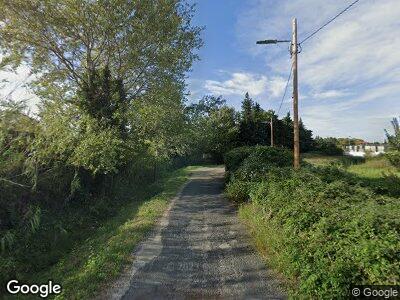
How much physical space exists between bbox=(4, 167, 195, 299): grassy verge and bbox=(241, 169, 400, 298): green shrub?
333 centimetres

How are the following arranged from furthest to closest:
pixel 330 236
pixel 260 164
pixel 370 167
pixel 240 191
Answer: pixel 370 167 → pixel 260 164 → pixel 240 191 → pixel 330 236

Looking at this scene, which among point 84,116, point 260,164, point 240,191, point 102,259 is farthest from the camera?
point 84,116

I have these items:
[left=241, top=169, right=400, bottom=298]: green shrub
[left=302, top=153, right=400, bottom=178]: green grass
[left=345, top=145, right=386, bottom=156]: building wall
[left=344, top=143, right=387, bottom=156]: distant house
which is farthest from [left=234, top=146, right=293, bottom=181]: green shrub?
[left=345, top=145, right=386, bottom=156]: building wall

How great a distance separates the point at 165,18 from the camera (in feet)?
64.0

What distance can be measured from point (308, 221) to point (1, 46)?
59.6ft

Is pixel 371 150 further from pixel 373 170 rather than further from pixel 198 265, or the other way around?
pixel 198 265

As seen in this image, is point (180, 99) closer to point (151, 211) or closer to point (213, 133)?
point (151, 211)

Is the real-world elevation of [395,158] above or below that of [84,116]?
below

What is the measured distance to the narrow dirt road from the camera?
21.5ft

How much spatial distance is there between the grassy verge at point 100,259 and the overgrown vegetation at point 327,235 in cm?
327

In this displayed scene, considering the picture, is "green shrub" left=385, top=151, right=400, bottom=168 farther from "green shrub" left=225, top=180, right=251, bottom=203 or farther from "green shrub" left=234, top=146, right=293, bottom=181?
"green shrub" left=225, top=180, right=251, bottom=203

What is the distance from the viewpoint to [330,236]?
18.7 ft

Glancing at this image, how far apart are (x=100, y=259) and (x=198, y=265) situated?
2.12m

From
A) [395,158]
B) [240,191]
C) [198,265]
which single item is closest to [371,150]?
[395,158]
